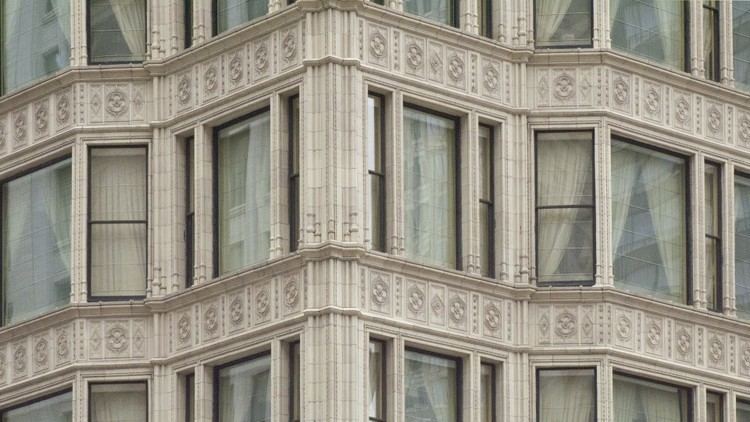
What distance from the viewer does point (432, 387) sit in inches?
2719

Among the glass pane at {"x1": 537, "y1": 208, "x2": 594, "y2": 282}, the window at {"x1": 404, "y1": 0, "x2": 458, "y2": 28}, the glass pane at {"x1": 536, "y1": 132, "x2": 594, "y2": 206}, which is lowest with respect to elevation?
the glass pane at {"x1": 537, "y1": 208, "x2": 594, "y2": 282}

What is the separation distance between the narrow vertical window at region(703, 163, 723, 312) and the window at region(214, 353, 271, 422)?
27.5ft

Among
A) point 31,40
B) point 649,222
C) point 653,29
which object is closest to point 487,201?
point 649,222

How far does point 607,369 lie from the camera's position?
2761 inches

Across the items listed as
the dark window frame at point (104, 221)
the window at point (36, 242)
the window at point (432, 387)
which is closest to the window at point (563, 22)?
the window at point (432, 387)

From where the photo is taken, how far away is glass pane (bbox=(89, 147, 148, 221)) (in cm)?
7219

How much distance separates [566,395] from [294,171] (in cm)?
603

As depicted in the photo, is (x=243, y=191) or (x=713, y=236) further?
(x=713, y=236)

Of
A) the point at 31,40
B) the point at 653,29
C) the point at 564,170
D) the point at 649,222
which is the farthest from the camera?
the point at 31,40

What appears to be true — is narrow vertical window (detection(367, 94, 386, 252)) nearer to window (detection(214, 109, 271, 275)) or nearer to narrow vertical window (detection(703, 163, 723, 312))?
window (detection(214, 109, 271, 275))

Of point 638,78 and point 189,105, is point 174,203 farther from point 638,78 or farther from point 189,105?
point 638,78

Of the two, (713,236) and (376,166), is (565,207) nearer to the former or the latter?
(713,236)

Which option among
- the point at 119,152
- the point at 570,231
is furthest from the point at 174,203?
the point at 570,231

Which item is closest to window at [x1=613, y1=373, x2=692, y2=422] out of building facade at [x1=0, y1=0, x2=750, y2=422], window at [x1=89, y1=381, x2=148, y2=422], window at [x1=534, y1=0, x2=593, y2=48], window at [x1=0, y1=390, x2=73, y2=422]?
building facade at [x1=0, y1=0, x2=750, y2=422]
